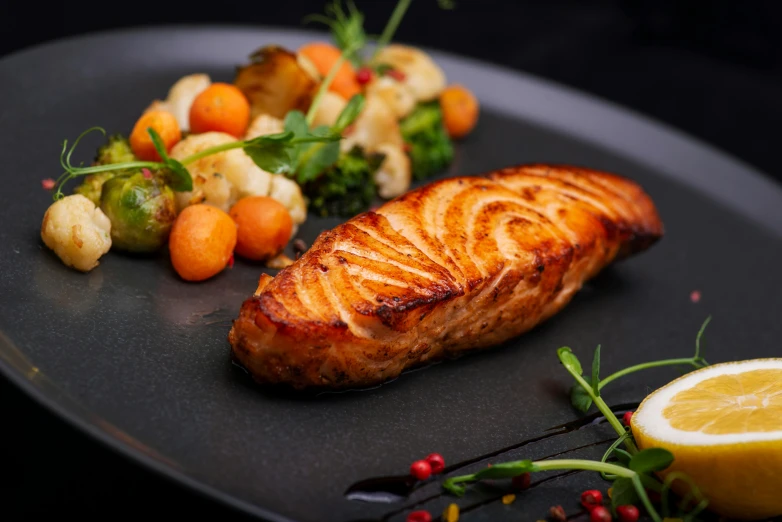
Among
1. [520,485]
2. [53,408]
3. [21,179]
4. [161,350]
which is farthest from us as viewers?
A: [21,179]

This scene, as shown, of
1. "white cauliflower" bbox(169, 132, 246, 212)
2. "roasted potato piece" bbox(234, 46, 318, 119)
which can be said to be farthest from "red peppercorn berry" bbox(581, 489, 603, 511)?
"roasted potato piece" bbox(234, 46, 318, 119)

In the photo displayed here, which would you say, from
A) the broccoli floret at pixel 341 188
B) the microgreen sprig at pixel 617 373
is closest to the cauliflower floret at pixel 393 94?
the broccoli floret at pixel 341 188

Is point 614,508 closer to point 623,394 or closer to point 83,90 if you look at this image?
point 623,394

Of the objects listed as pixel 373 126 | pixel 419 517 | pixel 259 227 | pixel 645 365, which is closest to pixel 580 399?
pixel 645 365

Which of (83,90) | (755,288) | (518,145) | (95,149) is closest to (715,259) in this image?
(755,288)

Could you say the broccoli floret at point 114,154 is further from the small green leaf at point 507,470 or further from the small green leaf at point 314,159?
the small green leaf at point 507,470

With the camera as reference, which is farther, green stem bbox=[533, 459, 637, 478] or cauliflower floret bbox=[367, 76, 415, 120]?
cauliflower floret bbox=[367, 76, 415, 120]

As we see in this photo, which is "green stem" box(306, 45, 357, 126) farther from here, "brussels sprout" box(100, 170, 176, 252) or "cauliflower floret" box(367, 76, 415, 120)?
"brussels sprout" box(100, 170, 176, 252)
